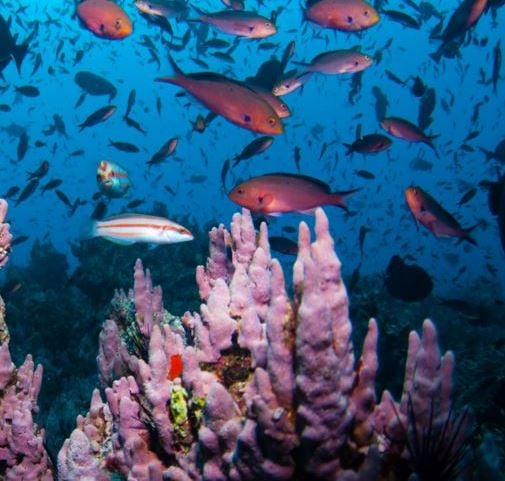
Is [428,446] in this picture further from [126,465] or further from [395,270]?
[395,270]

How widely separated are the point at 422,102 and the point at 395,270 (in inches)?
127

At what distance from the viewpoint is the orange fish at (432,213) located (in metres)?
4.49

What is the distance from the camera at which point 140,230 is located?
15.4 ft

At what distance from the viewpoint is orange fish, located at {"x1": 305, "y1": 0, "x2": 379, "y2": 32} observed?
18.4ft

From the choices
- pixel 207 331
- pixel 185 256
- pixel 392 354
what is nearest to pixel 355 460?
pixel 207 331

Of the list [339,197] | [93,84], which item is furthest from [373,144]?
[93,84]

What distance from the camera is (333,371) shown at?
5.89 ft

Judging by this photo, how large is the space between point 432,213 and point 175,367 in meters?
3.01

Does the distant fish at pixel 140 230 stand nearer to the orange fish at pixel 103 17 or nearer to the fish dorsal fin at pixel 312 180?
the fish dorsal fin at pixel 312 180

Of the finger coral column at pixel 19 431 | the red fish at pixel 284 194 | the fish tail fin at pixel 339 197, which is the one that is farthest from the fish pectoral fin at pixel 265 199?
the finger coral column at pixel 19 431

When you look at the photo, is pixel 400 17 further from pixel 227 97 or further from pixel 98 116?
pixel 98 116

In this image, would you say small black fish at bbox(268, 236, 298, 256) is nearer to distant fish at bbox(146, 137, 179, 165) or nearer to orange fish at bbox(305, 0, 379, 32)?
distant fish at bbox(146, 137, 179, 165)

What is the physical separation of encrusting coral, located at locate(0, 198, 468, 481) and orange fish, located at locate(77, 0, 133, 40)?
15.1ft

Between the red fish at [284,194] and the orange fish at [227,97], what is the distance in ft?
1.90
